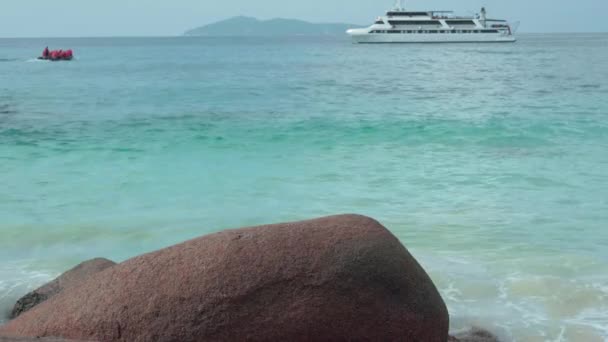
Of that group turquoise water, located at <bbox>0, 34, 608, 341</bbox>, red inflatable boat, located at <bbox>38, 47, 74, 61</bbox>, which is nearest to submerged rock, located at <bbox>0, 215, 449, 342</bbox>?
turquoise water, located at <bbox>0, 34, 608, 341</bbox>

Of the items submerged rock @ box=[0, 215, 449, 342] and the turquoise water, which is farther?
the turquoise water

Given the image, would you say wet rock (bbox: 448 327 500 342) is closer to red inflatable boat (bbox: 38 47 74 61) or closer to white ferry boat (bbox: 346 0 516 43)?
red inflatable boat (bbox: 38 47 74 61)

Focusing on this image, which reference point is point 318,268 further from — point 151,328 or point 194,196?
point 194,196

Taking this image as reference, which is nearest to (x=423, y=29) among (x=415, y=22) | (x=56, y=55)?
(x=415, y=22)

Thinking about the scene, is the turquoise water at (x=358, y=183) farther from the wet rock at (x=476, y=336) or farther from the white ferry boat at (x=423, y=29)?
the white ferry boat at (x=423, y=29)

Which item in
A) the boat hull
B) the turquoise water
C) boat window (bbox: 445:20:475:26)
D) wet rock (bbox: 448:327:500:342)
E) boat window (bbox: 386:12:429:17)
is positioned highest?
boat window (bbox: 386:12:429:17)

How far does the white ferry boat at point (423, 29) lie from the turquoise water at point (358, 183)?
Answer: 2269 inches

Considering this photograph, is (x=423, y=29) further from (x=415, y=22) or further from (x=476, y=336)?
(x=476, y=336)

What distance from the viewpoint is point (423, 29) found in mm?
76875

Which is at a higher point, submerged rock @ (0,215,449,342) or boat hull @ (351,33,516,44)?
submerged rock @ (0,215,449,342)

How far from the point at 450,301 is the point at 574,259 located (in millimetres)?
1609

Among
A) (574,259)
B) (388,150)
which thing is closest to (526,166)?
(388,150)

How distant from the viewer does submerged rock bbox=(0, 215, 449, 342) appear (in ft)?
9.66

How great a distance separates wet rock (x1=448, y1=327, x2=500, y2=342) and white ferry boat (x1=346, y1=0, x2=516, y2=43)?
2920 inches
